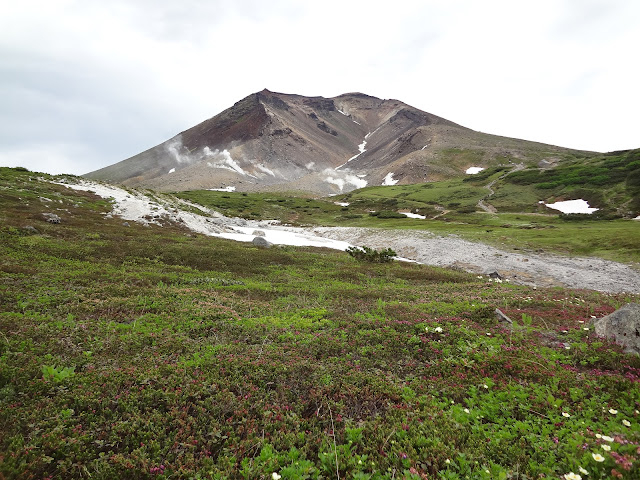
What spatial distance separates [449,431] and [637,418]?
4690 millimetres

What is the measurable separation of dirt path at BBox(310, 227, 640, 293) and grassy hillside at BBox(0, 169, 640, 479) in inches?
859

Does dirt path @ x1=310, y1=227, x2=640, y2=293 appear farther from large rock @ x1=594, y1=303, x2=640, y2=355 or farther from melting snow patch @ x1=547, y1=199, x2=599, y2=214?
melting snow patch @ x1=547, y1=199, x2=599, y2=214

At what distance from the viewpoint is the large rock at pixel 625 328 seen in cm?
1084

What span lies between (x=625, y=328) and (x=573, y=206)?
124 metres

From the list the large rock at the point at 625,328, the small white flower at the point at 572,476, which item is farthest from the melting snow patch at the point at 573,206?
the small white flower at the point at 572,476

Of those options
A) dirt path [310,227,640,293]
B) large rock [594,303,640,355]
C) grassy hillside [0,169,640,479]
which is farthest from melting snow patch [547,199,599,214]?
large rock [594,303,640,355]

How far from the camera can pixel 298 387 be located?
9.53m

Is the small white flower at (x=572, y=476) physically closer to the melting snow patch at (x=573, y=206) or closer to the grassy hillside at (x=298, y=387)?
the grassy hillside at (x=298, y=387)

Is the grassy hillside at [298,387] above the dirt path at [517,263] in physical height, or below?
above

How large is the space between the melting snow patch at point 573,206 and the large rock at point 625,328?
376 feet

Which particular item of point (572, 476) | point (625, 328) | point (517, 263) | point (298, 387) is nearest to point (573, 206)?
point (517, 263)

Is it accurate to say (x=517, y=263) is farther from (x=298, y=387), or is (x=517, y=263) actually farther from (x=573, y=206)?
(x=573, y=206)

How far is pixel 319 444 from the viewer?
7.20 meters

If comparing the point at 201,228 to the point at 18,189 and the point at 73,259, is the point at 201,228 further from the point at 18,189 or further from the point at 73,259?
the point at 73,259
